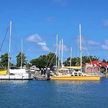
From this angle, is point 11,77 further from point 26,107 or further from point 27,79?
point 26,107

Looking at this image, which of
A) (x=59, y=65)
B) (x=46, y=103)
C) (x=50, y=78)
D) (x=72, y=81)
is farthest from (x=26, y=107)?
(x=59, y=65)

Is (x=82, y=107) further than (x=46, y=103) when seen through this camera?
No

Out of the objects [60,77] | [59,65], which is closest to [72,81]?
[60,77]

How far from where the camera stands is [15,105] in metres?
57.1

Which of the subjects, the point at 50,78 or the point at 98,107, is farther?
the point at 50,78

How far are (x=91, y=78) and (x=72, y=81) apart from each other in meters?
5.93

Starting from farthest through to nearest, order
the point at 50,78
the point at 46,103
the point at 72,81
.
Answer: the point at 50,78 < the point at 72,81 < the point at 46,103

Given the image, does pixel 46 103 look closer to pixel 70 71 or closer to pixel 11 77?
pixel 11 77

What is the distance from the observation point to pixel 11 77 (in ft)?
420

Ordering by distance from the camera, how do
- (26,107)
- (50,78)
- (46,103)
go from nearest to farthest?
(26,107)
(46,103)
(50,78)

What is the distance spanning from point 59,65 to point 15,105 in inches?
3493

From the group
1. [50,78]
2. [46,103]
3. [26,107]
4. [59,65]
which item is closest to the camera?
[26,107]

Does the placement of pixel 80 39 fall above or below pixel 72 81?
above

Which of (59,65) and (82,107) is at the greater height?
(59,65)
